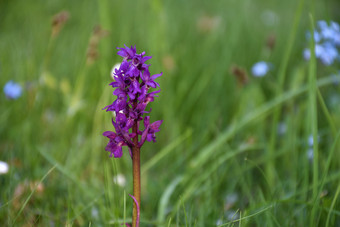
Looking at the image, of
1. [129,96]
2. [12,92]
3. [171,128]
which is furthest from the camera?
[171,128]

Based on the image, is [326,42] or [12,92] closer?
[12,92]

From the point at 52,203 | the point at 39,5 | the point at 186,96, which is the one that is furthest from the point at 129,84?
the point at 39,5

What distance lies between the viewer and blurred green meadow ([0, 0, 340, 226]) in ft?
4.83

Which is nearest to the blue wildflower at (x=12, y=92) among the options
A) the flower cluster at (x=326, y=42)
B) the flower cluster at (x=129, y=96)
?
the flower cluster at (x=129, y=96)

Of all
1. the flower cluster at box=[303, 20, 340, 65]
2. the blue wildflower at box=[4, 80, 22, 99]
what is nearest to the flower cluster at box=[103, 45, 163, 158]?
the blue wildflower at box=[4, 80, 22, 99]

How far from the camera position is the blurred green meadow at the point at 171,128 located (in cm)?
147

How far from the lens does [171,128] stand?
234 centimetres

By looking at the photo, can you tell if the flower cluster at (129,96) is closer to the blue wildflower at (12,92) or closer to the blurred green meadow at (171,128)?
the blurred green meadow at (171,128)

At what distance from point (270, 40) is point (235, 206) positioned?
1039 mm

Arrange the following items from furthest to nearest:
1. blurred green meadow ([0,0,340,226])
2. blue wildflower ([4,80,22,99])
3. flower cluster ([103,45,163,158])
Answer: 1. blue wildflower ([4,80,22,99])
2. blurred green meadow ([0,0,340,226])
3. flower cluster ([103,45,163,158])

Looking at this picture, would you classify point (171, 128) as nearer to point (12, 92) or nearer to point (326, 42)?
point (12, 92)

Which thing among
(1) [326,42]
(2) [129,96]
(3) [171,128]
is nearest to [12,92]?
(3) [171,128]

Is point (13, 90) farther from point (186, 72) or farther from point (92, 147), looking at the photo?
point (186, 72)

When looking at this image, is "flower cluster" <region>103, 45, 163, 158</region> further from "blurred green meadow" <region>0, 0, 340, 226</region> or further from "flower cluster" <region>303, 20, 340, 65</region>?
"flower cluster" <region>303, 20, 340, 65</region>
